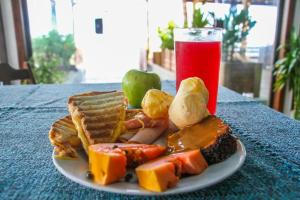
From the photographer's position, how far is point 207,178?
1.16 feet

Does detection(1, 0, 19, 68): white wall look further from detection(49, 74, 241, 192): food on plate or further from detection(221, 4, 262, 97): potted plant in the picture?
detection(49, 74, 241, 192): food on plate

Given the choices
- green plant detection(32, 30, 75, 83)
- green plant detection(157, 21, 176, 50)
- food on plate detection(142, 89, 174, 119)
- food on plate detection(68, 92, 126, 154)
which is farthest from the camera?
green plant detection(157, 21, 176, 50)

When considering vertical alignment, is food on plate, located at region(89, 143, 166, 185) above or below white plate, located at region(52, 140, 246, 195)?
above

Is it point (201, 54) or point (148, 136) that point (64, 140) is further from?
point (201, 54)

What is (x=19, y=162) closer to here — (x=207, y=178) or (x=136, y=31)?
(x=207, y=178)

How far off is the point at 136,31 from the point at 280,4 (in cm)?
143

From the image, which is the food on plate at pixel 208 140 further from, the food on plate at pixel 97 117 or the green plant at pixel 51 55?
the green plant at pixel 51 55

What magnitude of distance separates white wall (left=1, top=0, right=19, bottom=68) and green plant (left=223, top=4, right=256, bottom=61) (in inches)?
74.7

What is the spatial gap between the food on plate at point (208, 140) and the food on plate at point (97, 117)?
0.10 metres

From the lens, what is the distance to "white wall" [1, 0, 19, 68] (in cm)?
230

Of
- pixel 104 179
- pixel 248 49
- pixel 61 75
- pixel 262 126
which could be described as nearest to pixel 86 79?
pixel 61 75

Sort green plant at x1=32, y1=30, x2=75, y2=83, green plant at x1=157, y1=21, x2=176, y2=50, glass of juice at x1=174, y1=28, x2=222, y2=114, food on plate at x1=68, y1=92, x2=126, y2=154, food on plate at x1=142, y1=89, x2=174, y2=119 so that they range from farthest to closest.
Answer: green plant at x1=157, y1=21, x2=176, y2=50
green plant at x1=32, y1=30, x2=75, y2=83
glass of juice at x1=174, y1=28, x2=222, y2=114
food on plate at x1=142, y1=89, x2=174, y2=119
food on plate at x1=68, y1=92, x2=126, y2=154

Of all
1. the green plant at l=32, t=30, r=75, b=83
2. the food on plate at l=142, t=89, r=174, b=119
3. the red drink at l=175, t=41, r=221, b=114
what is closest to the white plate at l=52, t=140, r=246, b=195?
the food on plate at l=142, t=89, r=174, b=119

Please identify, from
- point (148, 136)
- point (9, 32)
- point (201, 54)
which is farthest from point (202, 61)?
point (9, 32)
